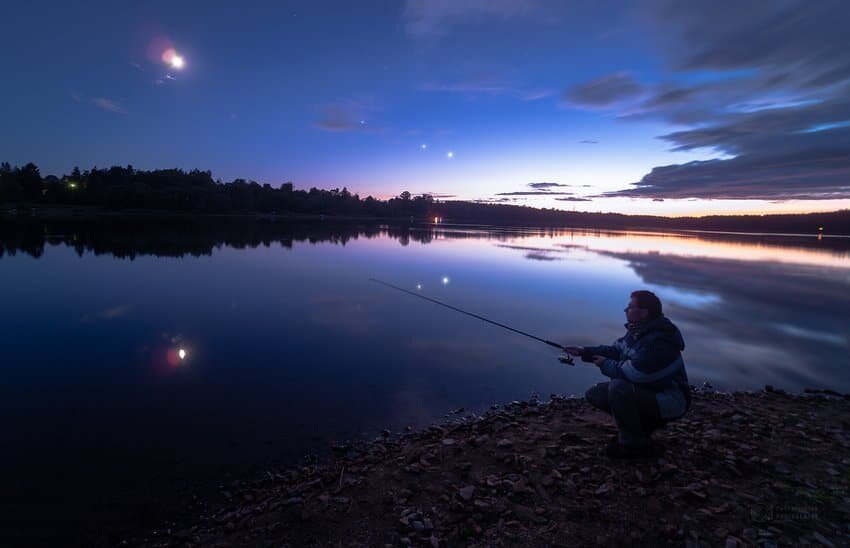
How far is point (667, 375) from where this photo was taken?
472cm

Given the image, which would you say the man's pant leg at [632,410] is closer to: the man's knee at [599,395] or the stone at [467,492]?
the man's knee at [599,395]

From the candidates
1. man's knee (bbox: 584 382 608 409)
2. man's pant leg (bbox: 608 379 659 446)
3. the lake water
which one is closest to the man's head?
man's pant leg (bbox: 608 379 659 446)

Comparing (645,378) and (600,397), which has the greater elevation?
(645,378)

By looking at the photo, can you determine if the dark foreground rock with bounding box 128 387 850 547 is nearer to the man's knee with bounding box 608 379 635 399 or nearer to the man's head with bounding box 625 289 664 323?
the man's knee with bounding box 608 379 635 399

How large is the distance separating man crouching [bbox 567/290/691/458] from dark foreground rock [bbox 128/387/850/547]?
15.1 inches

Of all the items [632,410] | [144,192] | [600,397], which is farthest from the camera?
[144,192]

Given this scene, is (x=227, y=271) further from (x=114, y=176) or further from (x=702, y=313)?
(x=114, y=176)

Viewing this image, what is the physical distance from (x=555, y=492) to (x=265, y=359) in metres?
7.80

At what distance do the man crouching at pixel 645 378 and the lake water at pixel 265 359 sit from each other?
122 inches

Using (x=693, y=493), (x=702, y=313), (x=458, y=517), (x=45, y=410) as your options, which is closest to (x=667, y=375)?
(x=693, y=493)

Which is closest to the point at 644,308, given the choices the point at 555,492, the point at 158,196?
the point at 555,492

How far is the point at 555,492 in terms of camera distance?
4.66 meters

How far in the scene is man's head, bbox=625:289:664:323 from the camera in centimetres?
483

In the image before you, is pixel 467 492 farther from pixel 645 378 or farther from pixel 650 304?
pixel 650 304
